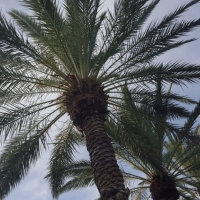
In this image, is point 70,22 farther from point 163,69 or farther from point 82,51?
point 163,69

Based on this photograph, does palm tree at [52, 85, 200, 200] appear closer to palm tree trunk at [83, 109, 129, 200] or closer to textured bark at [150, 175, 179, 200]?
textured bark at [150, 175, 179, 200]

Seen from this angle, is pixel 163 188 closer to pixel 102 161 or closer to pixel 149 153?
pixel 149 153

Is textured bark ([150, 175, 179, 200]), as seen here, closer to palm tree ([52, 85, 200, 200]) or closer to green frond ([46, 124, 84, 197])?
palm tree ([52, 85, 200, 200])

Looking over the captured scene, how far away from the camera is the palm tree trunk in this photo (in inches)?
286

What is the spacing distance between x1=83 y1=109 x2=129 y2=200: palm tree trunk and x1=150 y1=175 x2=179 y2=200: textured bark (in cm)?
412

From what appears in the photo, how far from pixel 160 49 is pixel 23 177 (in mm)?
5230

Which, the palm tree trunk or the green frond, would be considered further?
the green frond

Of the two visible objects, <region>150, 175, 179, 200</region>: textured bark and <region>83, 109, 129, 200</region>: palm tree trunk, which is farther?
<region>150, 175, 179, 200</region>: textured bark

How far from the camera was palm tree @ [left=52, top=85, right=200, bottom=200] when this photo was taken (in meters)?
10.8

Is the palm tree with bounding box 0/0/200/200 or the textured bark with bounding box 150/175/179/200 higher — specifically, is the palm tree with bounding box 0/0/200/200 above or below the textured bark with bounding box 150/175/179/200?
above

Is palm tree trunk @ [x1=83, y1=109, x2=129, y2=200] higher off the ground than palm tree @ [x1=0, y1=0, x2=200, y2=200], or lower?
lower

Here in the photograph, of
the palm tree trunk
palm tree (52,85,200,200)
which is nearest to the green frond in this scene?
palm tree (52,85,200,200)

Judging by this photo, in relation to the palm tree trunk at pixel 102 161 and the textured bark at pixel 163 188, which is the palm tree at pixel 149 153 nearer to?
the textured bark at pixel 163 188

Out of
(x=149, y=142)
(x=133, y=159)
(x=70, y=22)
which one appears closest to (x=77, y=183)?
(x=133, y=159)
